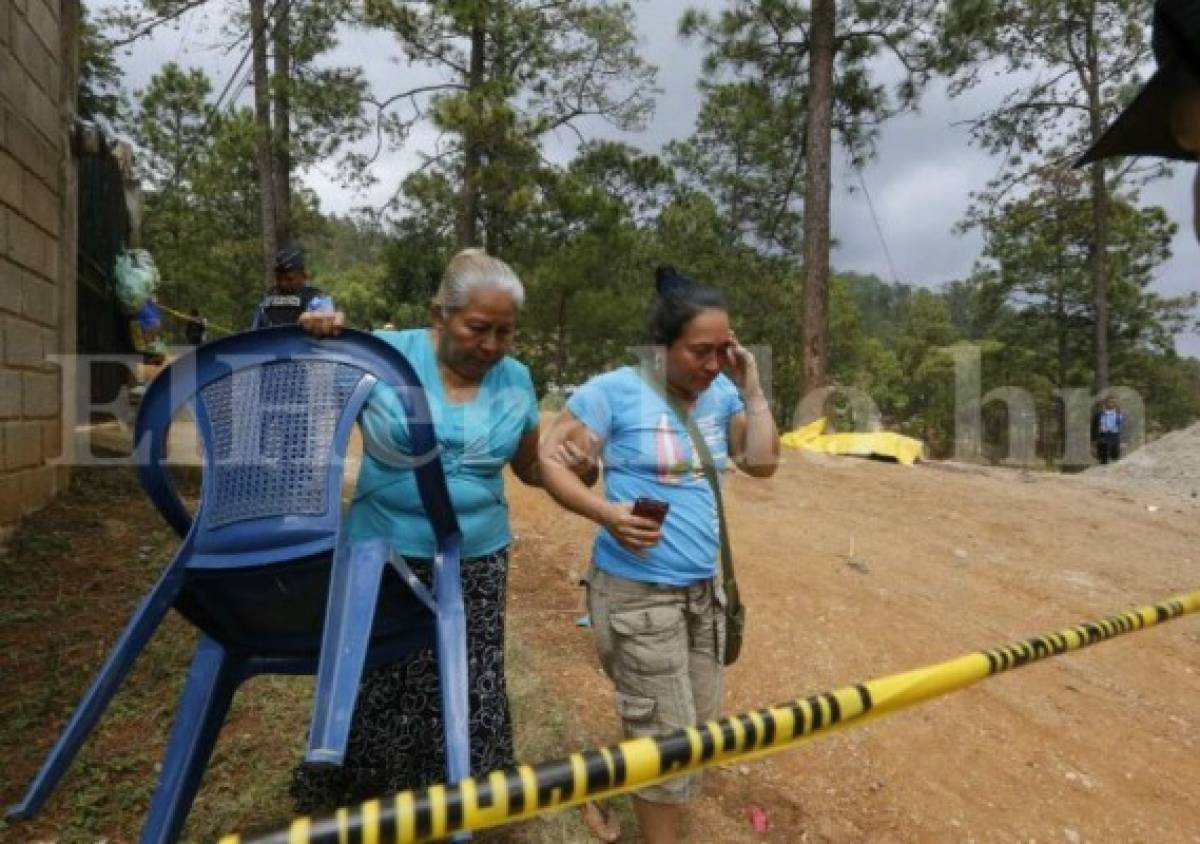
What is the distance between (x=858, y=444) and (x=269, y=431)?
33.2ft

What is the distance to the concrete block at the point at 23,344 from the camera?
4262 millimetres

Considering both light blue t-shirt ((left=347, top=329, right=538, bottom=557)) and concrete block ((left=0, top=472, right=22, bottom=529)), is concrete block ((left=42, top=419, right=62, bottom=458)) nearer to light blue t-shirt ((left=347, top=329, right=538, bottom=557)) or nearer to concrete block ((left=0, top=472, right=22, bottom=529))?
concrete block ((left=0, top=472, right=22, bottom=529))

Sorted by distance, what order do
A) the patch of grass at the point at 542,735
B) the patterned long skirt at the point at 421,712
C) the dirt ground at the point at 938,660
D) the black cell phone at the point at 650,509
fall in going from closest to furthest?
the black cell phone at the point at 650,509 → the patterned long skirt at the point at 421,712 → the patch of grass at the point at 542,735 → the dirt ground at the point at 938,660

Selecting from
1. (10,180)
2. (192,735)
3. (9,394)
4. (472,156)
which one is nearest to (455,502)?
(192,735)

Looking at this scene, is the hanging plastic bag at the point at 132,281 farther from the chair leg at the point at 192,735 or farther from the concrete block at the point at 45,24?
the chair leg at the point at 192,735

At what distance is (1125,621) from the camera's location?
2.08 metres

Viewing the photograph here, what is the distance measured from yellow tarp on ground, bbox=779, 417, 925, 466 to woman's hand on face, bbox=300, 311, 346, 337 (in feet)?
31.2

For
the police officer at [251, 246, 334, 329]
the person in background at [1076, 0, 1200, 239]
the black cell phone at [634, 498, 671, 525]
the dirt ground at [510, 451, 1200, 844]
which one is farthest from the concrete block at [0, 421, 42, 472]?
the person in background at [1076, 0, 1200, 239]

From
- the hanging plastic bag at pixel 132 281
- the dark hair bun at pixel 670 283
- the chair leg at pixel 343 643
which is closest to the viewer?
the chair leg at pixel 343 643

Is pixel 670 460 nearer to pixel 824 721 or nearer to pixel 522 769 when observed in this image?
pixel 824 721

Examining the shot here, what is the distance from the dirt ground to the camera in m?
2.93

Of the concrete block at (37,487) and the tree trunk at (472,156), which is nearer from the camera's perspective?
the concrete block at (37,487)

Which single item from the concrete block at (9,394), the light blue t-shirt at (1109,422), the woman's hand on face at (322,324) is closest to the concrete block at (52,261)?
the concrete block at (9,394)

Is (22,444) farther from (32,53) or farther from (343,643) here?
(343,643)
